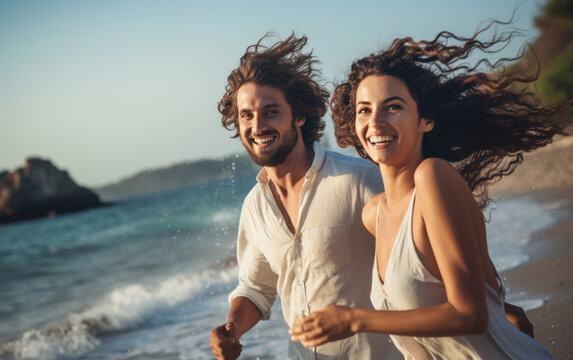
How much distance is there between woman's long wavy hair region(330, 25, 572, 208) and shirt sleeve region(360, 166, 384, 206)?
55cm

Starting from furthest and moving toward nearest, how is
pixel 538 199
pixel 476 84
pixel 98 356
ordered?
1. pixel 538 199
2. pixel 98 356
3. pixel 476 84

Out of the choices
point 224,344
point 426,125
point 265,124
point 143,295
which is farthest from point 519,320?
point 143,295

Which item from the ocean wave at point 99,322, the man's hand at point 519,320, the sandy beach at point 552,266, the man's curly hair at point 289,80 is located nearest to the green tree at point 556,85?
the sandy beach at point 552,266

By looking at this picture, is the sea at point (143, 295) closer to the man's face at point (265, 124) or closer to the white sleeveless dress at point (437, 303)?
the man's face at point (265, 124)

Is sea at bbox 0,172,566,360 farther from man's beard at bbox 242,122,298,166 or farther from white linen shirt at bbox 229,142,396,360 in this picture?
man's beard at bbox 242,122,298,166

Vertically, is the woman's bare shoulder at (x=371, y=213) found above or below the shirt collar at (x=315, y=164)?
below

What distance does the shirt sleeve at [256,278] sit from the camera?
368 cm

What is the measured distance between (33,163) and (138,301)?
1988 inches

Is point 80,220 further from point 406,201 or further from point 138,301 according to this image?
point 406,201

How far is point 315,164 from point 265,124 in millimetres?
384

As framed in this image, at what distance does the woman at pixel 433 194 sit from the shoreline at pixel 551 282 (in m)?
2.41

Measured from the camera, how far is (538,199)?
36.3 feet

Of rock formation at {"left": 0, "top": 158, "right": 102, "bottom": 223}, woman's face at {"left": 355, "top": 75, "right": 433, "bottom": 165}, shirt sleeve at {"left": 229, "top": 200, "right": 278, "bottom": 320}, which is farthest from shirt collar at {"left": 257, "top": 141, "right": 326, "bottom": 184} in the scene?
rock formation at {"left": 0, "top": 158, "right": 102, "bottom": 223}

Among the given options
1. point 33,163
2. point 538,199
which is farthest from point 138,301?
point 33,163
